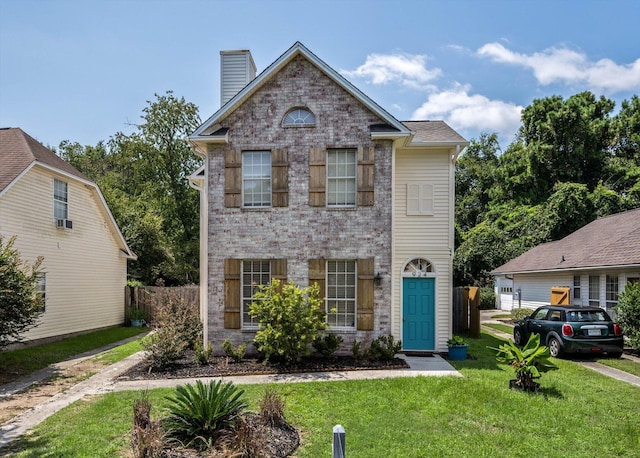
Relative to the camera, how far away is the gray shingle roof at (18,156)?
1393cm

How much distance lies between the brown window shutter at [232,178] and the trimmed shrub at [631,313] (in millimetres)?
11930

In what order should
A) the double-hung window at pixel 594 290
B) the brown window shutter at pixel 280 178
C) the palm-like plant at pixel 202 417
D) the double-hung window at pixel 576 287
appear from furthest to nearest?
the double-hung window at pixel 576 287 → the double-hung window at pixel 594 290 → the brown window shutter at pixel 280 178 → the palm-like plant at pixel 202 417

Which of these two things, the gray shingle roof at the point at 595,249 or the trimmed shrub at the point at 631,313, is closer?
the trimmed shrub at the point at 631,313

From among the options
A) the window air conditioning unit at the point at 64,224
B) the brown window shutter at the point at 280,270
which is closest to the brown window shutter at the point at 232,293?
the brown window shutter at the point at 280,270

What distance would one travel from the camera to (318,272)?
39.3 ft

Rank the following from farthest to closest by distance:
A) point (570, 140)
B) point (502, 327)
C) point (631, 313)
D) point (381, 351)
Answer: point (570, 140), point (502, 327), point (631, 313), point (381, 351)

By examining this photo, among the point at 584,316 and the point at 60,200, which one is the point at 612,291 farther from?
the point at 60,200

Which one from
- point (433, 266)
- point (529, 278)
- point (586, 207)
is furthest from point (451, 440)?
point (586, 207)

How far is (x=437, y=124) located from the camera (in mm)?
14555

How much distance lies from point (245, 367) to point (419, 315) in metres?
5.38

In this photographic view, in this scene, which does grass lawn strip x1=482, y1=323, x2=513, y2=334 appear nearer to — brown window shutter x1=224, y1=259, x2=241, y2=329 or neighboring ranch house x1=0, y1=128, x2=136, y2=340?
brown window shutter x1=224, y1=259, x2=241, y2=329

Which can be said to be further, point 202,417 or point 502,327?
point 502,327

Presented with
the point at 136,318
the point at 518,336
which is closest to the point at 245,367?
the point at 518,336

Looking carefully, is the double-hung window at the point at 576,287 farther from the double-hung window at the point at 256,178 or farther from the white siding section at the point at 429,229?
the double-hung window at the point at 256,178
